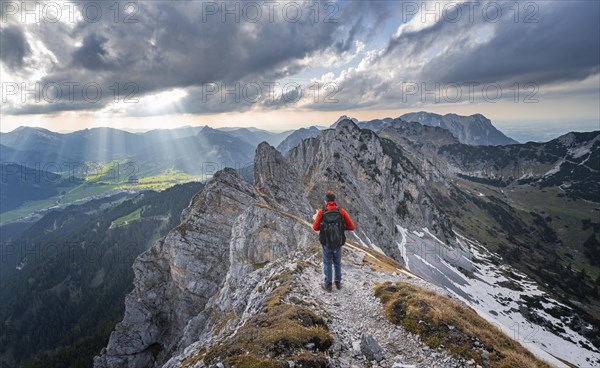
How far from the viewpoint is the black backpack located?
54.7 ft

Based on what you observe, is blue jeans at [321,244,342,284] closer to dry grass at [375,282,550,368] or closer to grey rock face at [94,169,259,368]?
dry grass at [375,282,550,368]

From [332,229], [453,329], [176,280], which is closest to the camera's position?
[453,329]

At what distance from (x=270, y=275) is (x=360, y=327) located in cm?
1045

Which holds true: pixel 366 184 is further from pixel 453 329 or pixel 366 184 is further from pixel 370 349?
pixel 370 349

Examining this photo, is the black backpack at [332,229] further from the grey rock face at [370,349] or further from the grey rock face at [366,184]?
the grey rock face at [366,184]

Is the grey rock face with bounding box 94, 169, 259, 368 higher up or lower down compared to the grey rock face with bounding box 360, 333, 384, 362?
lower down

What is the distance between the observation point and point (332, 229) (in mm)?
16703

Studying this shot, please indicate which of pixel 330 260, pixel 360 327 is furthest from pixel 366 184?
pixel 360 327

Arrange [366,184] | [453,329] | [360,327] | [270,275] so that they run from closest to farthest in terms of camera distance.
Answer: [453,329]
[360,327]
[270,275]
[366,184]

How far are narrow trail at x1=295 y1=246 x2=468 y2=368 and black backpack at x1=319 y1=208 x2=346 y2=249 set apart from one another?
3.54 m

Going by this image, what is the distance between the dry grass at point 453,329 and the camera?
11.2 metres

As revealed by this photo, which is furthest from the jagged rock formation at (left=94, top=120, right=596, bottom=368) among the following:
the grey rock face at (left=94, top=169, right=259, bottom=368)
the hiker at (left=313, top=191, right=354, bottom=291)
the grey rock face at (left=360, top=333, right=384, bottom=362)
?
the hiker at (left=313, top=191, right=354, bottom=291)

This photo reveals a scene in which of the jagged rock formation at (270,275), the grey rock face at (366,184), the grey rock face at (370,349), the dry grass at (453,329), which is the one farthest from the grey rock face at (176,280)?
the grey rock face at (370,349)

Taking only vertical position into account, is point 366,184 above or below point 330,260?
below
